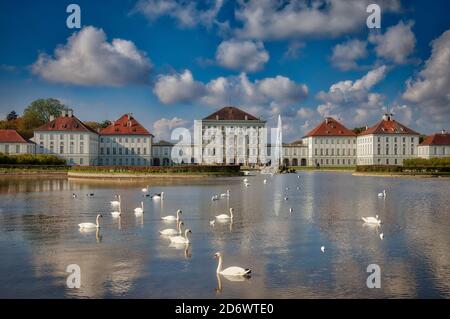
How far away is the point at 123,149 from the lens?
93.0 meters

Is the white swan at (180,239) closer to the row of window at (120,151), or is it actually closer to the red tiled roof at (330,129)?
the row of window at (120,151)

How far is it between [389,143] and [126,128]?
167 ft

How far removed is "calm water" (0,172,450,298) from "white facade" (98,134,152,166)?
69241 mm

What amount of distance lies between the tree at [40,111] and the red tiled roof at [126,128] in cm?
1616

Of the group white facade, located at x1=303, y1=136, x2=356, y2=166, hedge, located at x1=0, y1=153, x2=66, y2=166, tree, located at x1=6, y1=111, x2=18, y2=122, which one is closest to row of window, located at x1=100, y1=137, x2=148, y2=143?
hedge, located at x1=0, y1=153, x2=66, y2=166

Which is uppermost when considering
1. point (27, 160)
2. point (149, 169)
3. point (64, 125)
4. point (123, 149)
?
point (64, 125)

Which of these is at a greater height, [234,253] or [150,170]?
[150,170]

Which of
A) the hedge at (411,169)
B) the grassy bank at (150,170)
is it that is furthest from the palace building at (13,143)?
the hedge at (411,169)

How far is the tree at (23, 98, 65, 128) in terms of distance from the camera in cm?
10131

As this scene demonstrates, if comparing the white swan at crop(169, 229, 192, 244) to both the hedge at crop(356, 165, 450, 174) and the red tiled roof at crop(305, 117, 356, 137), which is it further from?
the red tiled roof at crop(305, 117, 356, 137)

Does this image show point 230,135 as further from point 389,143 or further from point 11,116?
point 11,116

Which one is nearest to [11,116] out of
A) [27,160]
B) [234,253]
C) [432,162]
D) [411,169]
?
[27,160]

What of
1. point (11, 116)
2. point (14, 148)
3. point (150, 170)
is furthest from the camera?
point (11, 116)
